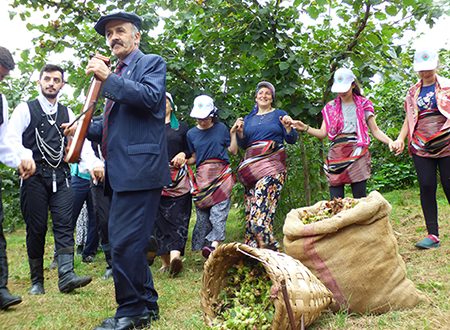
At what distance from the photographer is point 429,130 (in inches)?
173

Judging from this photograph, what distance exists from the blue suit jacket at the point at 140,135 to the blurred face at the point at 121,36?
132mm

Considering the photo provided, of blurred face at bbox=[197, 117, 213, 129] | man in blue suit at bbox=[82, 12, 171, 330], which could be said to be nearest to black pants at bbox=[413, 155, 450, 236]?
blurred face at bbox=[197, 117, 213, 129]

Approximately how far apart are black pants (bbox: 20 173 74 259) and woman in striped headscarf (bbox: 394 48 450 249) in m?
2.85

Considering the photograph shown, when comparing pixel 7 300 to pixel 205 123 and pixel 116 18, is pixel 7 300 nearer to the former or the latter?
pixel 116 18

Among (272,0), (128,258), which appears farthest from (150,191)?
(272,0)

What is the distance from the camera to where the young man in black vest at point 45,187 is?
410 cm

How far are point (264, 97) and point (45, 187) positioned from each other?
86.6 inches

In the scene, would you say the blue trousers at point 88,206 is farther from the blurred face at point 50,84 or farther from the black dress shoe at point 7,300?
the black dress shoe at point 7,300

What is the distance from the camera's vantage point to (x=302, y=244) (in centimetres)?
294

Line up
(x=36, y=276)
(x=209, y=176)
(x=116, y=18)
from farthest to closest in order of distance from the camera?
(x=209, y=176)
(x=36, y=276)
(x=116, y=18)

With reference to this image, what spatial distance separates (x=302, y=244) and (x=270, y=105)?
2381 millimetres

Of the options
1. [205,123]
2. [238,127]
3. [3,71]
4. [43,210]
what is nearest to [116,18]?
[3,71]

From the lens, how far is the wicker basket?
237 cm

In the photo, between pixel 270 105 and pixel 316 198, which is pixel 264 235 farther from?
pixel 316 198
